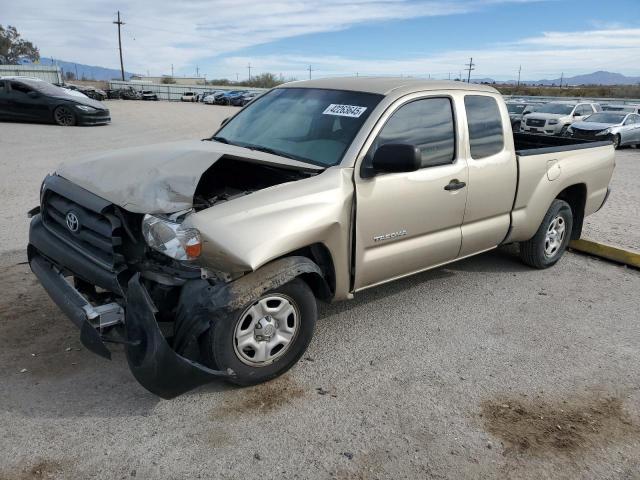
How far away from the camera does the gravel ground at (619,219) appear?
21.6ft

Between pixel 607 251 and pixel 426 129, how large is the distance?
3261mm

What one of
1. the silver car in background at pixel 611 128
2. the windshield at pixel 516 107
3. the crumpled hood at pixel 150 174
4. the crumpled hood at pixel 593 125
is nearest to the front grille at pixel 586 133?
the silver car in background at pixel 611 128

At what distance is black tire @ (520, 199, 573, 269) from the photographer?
213 inches

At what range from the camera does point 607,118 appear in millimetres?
19891

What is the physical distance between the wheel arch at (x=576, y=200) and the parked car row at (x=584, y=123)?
11.5m

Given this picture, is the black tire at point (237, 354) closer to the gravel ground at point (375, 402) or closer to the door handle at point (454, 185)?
the gravel ground at point (375, 402)

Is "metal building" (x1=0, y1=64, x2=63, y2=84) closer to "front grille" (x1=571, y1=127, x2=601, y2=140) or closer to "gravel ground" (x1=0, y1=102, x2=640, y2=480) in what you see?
"front grille" (x1=571, y1=127, x2=601, y2=140)

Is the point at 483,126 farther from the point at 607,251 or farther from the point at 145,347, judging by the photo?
the point at 145,347

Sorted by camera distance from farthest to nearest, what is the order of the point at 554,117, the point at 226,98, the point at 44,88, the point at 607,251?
the point at 226,98
the point at 554,117
the point at 44,88
the point at 607,251

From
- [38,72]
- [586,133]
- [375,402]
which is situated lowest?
[375,402]

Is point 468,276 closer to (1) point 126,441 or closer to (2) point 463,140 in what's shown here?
(2) point 463,140

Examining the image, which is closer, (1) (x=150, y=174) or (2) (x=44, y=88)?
(1) (x=150, y=174)

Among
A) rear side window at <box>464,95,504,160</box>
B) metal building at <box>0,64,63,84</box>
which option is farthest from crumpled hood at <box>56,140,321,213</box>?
metal building at <box>0,64,63,84</box>

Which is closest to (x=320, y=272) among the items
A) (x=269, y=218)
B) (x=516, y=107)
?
→ (x=269, y=218)
